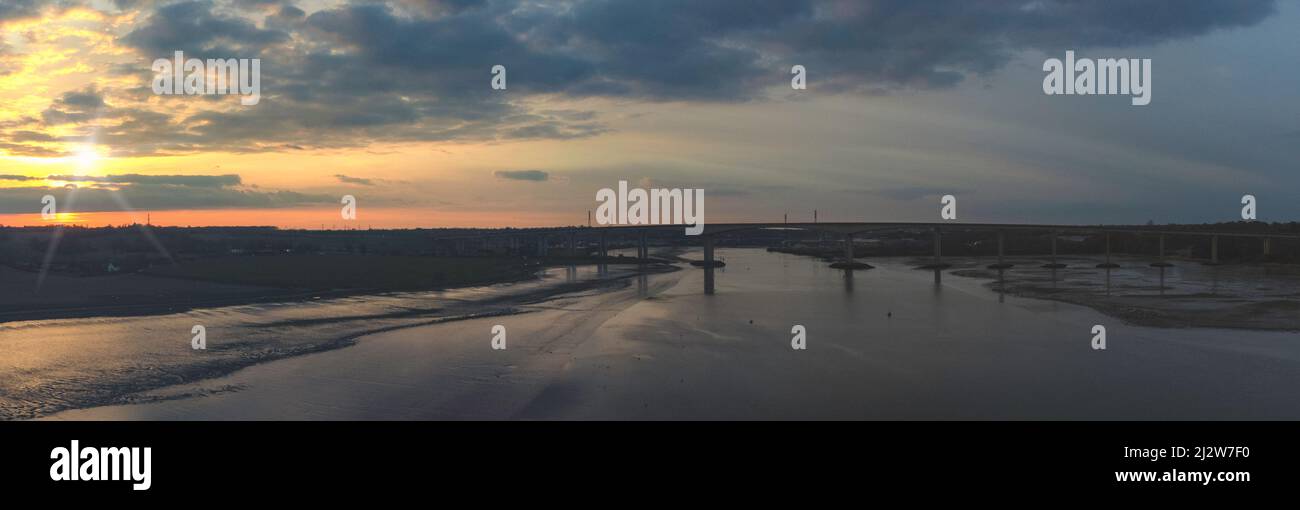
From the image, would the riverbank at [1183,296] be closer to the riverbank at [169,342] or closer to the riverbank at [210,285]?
the riverbank at [169,342]

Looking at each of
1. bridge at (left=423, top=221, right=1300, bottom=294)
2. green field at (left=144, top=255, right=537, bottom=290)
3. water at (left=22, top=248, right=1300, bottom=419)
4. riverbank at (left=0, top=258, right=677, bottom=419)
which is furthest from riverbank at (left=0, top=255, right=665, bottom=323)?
bridge at (left=423, top=221, right=1300, bottom=294)

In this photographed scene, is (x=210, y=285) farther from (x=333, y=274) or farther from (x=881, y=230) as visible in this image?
(x=881, y=230)

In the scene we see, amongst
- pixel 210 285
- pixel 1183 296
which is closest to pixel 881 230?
pixel 1183 296

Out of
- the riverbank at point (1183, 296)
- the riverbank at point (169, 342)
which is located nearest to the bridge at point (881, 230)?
the riverbank at point (1183, 296)

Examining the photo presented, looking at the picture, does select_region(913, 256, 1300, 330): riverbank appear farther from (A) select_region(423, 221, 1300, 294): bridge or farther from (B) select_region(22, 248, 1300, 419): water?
(A) select_region(423, 221, 1300, 294): bridge
